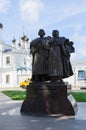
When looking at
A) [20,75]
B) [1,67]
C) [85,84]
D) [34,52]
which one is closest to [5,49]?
[1,67]

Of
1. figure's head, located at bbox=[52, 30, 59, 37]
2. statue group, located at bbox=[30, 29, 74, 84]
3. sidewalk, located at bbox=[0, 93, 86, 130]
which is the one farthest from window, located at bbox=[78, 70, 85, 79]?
sidewalk, located at bbox=[0, 93, 86, 130]

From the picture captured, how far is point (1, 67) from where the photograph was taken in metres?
57.9

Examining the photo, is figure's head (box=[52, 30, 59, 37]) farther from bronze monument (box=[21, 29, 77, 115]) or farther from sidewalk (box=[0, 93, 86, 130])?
sidewalk (box=[0, 93, 86, 130])

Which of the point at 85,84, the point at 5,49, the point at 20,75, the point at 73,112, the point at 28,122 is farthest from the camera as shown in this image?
the point at 5,49

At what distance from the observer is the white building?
2149 inches

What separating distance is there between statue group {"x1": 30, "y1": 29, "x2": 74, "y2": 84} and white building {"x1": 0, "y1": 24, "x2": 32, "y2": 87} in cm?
4331

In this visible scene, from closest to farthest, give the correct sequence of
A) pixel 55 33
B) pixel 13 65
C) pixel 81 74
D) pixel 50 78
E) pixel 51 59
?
pixel 51 59, pixel 50 78, pixel 55 33, pixel 81 74, pixel 13 65

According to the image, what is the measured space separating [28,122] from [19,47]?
54.2m

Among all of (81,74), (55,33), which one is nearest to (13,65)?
(81,74)

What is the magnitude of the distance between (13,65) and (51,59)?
46.4 m

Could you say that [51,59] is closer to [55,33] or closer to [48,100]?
[55,33]

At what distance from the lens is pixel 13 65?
56.7 meters

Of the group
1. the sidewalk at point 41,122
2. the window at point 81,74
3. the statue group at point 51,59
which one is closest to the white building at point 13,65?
the window at point 81,74

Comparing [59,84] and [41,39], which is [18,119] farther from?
[41,39]
